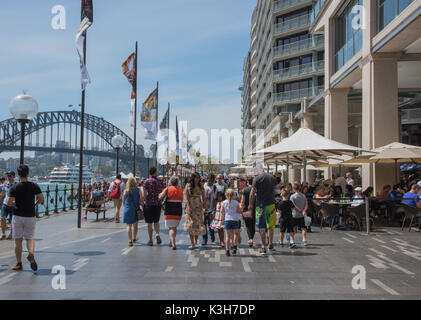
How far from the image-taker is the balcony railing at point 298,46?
45062mm

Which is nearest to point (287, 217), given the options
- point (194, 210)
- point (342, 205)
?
point (194, 210)

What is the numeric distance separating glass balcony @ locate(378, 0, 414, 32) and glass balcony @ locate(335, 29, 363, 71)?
68.8 inches

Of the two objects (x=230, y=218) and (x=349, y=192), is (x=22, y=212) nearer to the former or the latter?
(x=230, y=218)

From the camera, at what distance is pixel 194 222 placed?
884 centimetres

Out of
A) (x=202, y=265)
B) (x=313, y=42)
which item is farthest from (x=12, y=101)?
(x=313, y=42)

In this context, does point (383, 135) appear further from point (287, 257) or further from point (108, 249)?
point (108, 249)

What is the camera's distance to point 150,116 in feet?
65.3

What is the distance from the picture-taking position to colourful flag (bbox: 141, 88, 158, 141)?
19.3m

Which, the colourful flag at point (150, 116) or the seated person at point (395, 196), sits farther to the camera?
the colourful flag at point (150, 116)

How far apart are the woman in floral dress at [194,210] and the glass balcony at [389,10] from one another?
10535 mm

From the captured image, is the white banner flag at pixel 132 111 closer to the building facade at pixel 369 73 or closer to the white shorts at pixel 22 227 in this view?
the building facade at pixel 369 73

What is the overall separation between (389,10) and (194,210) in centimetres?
1198

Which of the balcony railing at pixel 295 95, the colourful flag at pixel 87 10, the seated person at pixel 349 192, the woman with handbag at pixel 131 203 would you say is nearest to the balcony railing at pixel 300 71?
the balcony railing at pixel 295 95

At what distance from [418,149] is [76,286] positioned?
38.8 feet
